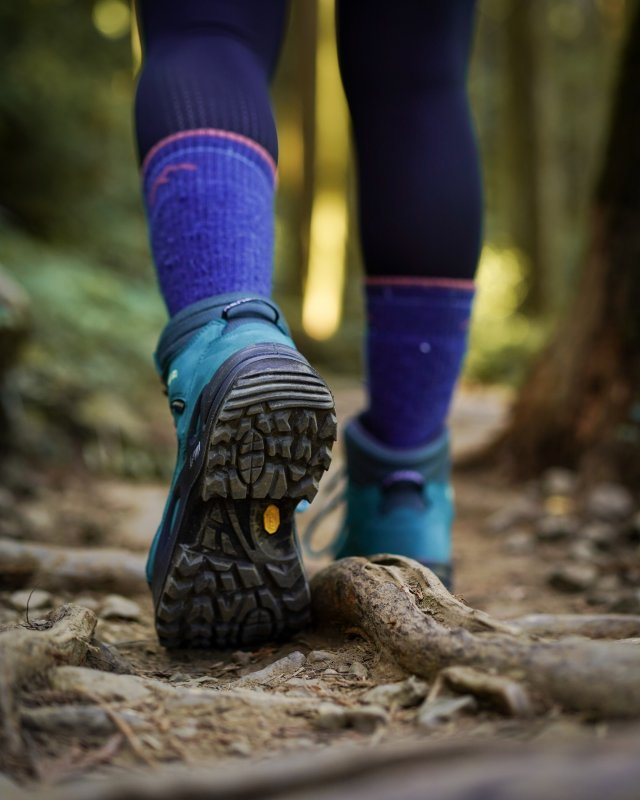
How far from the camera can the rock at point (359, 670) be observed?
103 cm

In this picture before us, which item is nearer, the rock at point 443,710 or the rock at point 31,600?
the rock at point 443,710

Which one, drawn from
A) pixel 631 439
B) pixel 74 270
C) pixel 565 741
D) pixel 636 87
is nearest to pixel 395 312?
pixel 565 741

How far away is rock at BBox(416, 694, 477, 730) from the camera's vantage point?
0.83 metres

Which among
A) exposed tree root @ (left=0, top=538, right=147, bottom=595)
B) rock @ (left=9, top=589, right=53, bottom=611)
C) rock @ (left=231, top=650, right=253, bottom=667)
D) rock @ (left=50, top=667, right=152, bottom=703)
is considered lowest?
rock @ (left=50, top=667, right=152, bottom=703)

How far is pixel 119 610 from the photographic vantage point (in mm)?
1593

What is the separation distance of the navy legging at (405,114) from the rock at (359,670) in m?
0.78

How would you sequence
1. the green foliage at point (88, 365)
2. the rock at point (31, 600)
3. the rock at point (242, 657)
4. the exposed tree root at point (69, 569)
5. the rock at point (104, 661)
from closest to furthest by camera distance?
the rock at point (104, 661) → the rock at point (242, 657) → the rock at point (31, 600) → the exposed tree root at point (69, 569) → the green foliage at point (88, 365)

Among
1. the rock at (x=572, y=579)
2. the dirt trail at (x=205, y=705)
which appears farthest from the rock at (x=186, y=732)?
the rock at (x=572, y=579)

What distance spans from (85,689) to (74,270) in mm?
4156

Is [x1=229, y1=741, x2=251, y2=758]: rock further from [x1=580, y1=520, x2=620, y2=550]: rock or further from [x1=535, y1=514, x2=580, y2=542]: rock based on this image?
[x1=535, y1=514, x2=580, y2=542]: rock

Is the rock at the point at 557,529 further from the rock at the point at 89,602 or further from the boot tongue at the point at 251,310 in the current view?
the boot tongue at the point at 251,310

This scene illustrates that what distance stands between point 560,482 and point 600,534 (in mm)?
533

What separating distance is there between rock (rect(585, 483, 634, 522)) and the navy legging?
1.27 metres

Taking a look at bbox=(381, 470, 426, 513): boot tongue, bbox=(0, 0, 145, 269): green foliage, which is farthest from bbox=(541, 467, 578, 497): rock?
bbox=(0, 0, 145, 269): green foliage
